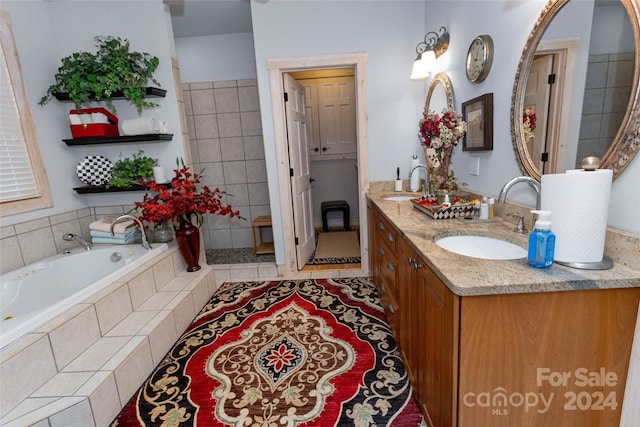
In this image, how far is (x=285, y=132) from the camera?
9.45ft

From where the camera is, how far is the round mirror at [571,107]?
0.94 metres

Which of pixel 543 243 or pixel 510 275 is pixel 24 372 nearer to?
pixel 510 275

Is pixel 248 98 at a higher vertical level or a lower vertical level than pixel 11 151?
higher

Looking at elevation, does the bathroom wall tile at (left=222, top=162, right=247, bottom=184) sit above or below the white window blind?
below

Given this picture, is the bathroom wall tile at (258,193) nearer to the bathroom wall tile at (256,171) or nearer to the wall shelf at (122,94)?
the bathroom wall tile at (256,171)

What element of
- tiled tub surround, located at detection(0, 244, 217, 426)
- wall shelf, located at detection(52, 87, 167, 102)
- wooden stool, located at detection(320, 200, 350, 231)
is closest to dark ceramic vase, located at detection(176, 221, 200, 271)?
tiled tub surround, located at detection(0, 244, 217, 426)

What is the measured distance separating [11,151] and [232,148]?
6.52 feet

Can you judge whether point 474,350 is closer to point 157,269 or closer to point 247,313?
point 247,313

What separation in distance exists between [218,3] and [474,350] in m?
3.37

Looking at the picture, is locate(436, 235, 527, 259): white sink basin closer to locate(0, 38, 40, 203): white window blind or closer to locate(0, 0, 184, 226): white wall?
locate(0, 0, 184, 226): white wall

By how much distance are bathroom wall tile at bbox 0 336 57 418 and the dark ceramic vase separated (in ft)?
4.10

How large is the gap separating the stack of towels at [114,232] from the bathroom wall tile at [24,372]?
4.30 feet

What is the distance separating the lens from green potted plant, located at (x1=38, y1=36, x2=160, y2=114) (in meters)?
2.48

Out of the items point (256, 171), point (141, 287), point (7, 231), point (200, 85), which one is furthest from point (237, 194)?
point (7, 231)
